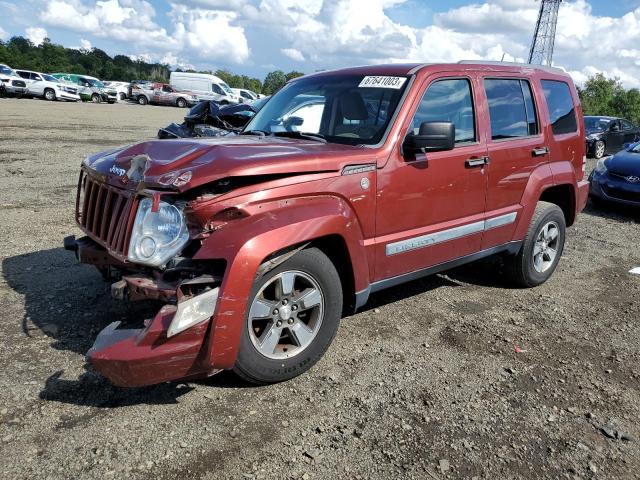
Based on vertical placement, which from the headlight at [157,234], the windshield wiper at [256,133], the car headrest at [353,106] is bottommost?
the headlight at [157,234]

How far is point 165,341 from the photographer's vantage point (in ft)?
9.40

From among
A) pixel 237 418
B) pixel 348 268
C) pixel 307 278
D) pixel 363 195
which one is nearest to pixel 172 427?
pixel 237 418

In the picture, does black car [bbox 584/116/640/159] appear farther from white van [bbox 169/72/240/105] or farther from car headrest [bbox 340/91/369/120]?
white van [bbox 169/72/240/105]

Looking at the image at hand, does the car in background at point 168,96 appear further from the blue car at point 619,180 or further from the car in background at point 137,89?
the blue car at point 619,180

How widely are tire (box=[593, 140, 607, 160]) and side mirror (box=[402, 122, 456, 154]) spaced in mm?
16815

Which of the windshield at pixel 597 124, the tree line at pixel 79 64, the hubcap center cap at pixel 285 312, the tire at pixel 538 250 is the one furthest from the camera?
the tree line at pixel 79 64

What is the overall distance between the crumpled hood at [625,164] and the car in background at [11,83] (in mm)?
37518

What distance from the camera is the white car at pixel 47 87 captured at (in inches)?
1491

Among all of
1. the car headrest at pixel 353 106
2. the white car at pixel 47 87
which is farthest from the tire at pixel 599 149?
the white car at pixel 47 87

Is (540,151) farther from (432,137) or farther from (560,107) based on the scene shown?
(432,137)

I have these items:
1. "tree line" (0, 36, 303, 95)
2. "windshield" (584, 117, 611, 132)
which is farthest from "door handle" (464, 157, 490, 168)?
"tree line" (0, 36, 303, 95)

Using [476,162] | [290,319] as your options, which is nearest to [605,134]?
[476,162]

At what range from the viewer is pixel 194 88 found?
44.4m

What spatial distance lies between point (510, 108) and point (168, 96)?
43.3m
